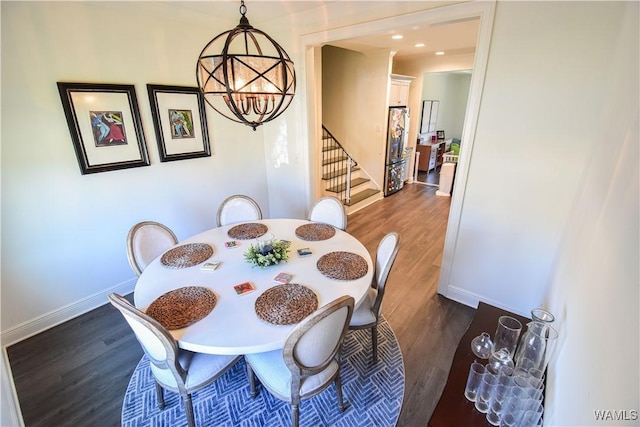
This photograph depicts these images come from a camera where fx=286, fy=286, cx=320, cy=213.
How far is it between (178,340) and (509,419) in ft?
4.63

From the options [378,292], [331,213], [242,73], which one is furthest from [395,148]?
[242,73]

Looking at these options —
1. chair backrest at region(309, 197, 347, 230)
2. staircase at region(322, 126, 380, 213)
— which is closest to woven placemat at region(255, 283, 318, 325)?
chair backrest at region(309, 197, 347, 230)

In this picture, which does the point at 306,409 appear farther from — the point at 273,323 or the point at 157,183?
the point at 157,183

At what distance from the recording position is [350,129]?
5.72 meters

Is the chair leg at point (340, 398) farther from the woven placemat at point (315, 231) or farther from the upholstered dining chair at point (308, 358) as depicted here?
the woven placemat at point (315, 231)

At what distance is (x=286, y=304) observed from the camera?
1519mm

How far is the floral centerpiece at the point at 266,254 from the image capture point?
1.88 meters

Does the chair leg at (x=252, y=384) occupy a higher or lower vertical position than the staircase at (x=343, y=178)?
lower

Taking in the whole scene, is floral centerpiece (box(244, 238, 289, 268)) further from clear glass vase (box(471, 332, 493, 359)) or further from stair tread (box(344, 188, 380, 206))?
stair tread (box(344, 188, 380, 206))

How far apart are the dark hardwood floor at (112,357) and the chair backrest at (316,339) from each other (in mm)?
764

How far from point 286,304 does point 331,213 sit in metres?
1.30

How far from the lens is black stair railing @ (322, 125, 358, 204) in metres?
5.12

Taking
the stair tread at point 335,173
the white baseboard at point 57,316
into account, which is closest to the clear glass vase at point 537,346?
the white baseboard at point 57,316

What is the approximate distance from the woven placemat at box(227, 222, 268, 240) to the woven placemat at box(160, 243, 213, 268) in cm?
27
